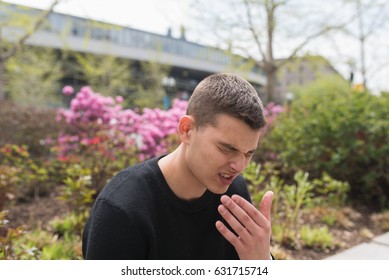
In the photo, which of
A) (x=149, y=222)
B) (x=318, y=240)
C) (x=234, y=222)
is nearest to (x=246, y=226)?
(x=234, y=222)

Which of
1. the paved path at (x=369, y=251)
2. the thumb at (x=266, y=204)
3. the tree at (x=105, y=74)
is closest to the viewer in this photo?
the thumb at (x=266, y=204)

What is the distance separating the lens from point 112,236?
1.53 meters

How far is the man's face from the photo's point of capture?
5.24ft

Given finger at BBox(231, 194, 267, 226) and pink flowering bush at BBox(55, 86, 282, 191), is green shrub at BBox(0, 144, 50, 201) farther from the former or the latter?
finger at BBox(231, 194, 267, 226)

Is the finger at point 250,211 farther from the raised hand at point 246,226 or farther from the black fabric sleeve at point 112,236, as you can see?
the black fabric sleeve at point 112,236

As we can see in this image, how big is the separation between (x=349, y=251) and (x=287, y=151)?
8.98 feet

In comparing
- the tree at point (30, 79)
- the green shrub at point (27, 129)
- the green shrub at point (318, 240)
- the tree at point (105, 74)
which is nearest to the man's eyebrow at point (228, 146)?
the green shrub at point (318, 240)

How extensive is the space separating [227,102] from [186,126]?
0.22m

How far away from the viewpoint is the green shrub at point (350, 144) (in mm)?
5625

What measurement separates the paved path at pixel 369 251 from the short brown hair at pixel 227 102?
8.12 feet

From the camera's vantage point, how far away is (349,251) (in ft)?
12.4

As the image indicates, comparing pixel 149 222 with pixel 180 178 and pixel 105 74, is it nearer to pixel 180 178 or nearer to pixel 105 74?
pixel 180 178
